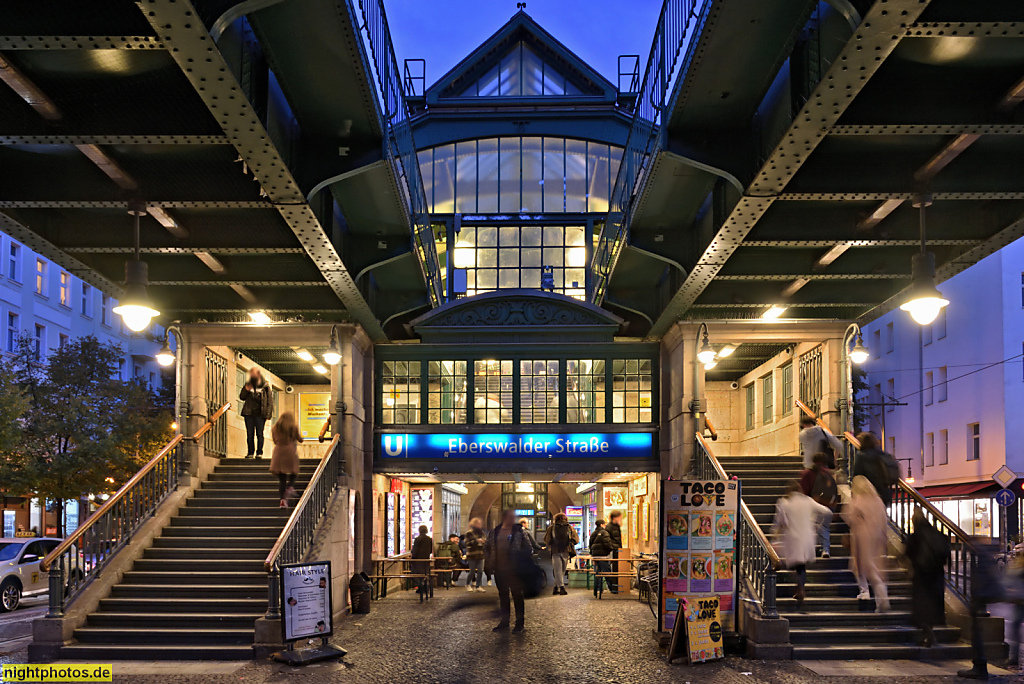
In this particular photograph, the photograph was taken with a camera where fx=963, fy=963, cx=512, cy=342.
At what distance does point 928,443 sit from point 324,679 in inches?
1502

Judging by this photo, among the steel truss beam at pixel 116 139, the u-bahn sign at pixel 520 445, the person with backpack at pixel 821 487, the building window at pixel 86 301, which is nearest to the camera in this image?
the steel truss beam at pixel 116 139

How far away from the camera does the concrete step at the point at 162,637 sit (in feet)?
40.5

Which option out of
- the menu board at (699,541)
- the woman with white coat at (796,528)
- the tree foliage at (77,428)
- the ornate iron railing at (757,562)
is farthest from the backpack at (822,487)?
the tree foliage at (77,428)

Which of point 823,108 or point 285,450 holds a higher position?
point 823,108

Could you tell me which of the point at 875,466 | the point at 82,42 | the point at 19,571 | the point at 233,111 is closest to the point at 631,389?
the point at 875,466

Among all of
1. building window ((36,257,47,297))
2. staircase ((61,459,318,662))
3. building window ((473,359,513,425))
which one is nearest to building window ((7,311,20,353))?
building window ((36,257,47,297))

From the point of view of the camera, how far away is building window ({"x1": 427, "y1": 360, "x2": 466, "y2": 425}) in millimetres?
20859

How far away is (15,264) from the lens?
40.3 m

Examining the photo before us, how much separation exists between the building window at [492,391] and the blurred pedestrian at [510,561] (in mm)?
6956

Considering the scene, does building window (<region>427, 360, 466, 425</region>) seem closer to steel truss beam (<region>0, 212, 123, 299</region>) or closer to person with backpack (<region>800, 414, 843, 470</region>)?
steel truss beam (<region>0, 212, 123, 299</region>)

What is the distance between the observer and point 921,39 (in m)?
7.96

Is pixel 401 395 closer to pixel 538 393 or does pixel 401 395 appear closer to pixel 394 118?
pixel 538 393

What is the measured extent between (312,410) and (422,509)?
14.0 ft

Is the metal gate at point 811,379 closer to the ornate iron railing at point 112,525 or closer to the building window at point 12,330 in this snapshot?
the ornate iron railing at point 112,525
